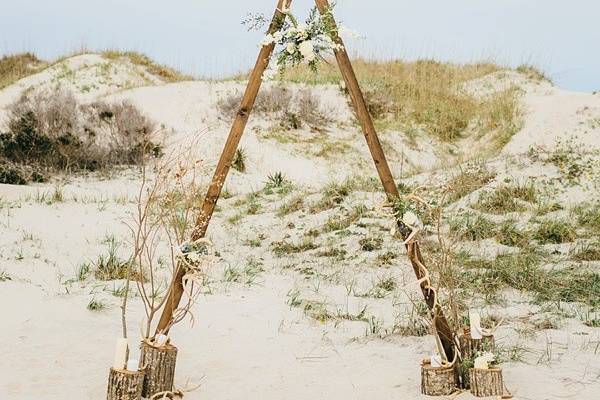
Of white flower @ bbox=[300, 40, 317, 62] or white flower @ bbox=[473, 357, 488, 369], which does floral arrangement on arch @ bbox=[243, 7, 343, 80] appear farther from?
white flower @ bbox=[473, 357, 488, 369]

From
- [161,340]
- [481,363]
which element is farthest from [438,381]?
[161,340]

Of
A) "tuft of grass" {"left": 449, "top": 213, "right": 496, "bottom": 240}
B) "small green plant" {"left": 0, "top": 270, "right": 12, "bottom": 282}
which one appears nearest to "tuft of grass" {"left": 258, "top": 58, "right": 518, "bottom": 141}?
"tuft of grass" {"left": 449, "top": 213, "right": 496, "bottom": 240}

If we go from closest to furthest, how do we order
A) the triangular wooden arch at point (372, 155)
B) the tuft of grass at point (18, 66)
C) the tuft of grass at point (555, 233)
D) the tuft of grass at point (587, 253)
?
1. the triangular wooden arch at point (372, 155)
2. the tuft of grass at point (587, 253)
3. the tuft of grass at point (555, 233)
4. the tuft of grass at point (18, 66)

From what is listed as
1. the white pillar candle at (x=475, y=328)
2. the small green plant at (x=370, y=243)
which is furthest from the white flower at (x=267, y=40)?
the small green plant at (x=370, y=243)

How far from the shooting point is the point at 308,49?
3.37m

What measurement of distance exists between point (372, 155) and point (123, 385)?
Result: 1710 mm

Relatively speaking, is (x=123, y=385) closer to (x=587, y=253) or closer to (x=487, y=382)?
(x=487, y=382)

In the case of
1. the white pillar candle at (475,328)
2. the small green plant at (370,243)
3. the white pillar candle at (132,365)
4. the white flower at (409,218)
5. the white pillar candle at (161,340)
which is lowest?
the white pillar candle at (132,365)

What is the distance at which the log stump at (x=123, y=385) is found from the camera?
3.18 metres

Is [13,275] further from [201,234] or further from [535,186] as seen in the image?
[535,186]

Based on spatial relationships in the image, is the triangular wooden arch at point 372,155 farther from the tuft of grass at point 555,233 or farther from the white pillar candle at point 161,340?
the tuft of grass at point 555,233

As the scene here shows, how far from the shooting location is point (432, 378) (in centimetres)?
330

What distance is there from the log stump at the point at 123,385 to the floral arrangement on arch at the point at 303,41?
1658 millimetres

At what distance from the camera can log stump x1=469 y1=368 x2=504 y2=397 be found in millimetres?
3186
